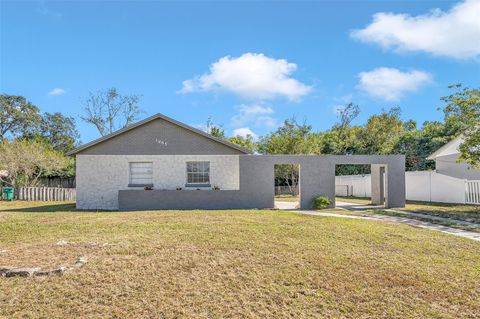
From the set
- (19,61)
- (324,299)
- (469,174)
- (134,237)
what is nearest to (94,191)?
(19,61)

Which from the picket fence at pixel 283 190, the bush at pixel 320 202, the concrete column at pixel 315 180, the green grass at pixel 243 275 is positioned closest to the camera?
the green grass at pixel 243 275

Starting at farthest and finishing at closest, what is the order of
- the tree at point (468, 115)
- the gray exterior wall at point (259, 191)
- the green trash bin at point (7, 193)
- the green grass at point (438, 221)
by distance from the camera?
the green trash bin at point (7, 193), the gray exterior wall at point (259, 191), the tree at point (468, 115), the green grass at point (438, 221)

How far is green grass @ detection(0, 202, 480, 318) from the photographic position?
16.5 ft

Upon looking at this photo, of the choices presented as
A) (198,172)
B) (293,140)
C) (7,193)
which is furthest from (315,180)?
(7,193)

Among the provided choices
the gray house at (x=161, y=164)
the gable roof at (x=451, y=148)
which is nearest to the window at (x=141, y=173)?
the gray house at (x=161, y=164)

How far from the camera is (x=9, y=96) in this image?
48.0 metres

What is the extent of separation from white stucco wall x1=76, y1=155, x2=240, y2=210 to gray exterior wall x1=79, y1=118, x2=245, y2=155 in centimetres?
28

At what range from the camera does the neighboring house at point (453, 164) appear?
2465cm

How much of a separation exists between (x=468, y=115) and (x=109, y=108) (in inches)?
1690

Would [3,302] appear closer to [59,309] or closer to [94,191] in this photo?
[59,309]

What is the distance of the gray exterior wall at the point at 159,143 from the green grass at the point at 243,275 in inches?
368

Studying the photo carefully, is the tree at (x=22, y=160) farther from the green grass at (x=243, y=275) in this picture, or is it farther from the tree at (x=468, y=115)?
the tree at (x=468, y=115)

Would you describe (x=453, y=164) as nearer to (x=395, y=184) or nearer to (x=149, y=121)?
(x=395, y=184)

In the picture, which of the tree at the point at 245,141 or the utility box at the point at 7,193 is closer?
the utility box at the point at 7,193
